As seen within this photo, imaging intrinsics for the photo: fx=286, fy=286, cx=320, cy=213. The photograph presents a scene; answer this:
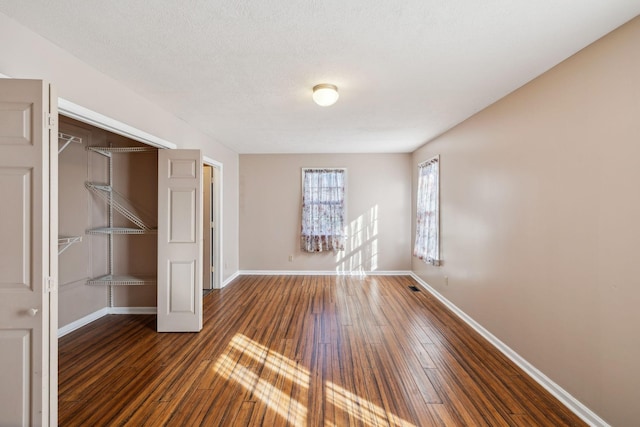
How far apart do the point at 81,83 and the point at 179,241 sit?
171cm

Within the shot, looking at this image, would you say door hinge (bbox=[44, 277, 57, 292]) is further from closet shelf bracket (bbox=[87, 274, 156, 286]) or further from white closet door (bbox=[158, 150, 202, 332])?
closet shelf bracket (bbox=[87, 274, 156, 286])

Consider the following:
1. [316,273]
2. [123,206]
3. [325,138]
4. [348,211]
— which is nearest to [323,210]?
[348,211]

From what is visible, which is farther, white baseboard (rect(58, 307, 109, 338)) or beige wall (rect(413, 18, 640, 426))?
white baseboard (rect(58, 307, 109, 338))

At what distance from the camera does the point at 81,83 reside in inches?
85.6

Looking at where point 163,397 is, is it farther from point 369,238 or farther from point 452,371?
point 369,238

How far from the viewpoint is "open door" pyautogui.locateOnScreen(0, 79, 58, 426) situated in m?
1.51

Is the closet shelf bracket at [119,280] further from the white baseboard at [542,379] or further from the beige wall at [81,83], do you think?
the white baseboard at [542,379]

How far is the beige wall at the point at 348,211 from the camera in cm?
593

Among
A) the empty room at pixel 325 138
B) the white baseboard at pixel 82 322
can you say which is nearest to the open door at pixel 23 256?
the empty room at pixel 325 138

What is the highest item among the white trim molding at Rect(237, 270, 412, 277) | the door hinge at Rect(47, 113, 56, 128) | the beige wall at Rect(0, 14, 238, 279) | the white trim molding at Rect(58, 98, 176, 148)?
the beige wall at Rect(0, 14, 238, 279)

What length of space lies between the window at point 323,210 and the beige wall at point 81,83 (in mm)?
2396

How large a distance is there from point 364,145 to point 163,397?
4.44m

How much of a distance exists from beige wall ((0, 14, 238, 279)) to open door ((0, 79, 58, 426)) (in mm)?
421

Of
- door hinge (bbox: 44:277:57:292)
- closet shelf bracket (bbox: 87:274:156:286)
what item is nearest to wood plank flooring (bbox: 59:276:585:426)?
closet shelf bracket (bbox: 87:274:156:286)
